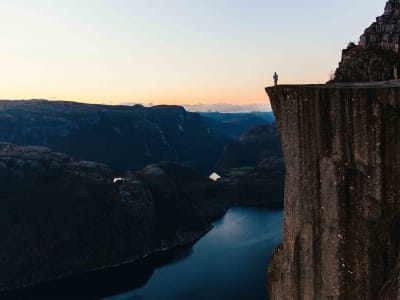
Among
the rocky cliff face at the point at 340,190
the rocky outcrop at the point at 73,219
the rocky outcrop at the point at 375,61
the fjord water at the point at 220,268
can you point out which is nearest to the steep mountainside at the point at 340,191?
the rocky cliff face at the point at 340,190

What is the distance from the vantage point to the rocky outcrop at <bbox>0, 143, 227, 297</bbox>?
436ft

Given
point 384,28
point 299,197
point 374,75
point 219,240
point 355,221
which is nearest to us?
point 355,221

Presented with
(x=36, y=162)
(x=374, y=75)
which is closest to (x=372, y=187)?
(x=374, y=75)

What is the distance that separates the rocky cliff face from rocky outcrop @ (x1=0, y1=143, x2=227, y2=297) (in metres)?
122

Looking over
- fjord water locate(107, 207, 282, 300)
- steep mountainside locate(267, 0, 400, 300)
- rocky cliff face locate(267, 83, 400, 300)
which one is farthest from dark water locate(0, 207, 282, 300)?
rocky cliff face locate(267, 83, 400, 300)

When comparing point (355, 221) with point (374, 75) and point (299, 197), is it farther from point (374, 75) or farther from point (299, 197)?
point (374, 75)

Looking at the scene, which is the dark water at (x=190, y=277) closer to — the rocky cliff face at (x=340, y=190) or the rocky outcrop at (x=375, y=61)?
the rocky outcrop at (x=375, y=61)

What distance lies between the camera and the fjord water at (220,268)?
335 feet

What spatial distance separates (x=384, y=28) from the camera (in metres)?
46.8

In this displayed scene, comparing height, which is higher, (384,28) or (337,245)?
(384,28)

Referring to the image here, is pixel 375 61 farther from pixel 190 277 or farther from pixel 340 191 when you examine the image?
pixel 190 277

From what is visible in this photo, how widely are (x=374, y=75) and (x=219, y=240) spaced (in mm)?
123058

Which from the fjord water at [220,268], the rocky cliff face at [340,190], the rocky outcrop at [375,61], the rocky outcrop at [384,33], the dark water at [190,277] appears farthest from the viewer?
the dark water at [190,277]

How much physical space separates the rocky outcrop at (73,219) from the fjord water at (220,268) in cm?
1503
